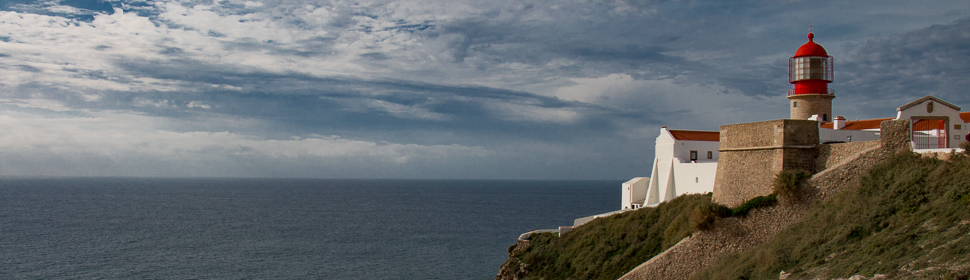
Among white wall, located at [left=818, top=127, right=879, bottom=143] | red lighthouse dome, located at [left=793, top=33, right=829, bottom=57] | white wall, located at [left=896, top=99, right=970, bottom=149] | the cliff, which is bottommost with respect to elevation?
the cliff

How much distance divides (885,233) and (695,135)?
18.9 meters

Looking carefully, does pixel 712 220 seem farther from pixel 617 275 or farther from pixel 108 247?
pixel 108 247

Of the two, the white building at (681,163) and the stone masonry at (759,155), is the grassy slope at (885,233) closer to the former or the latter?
the stone masonry at (759,155)

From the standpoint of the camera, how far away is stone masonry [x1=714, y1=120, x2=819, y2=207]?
17.8 metres

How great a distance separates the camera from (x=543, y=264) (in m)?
28.8

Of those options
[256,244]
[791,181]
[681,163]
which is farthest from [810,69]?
[256,244]

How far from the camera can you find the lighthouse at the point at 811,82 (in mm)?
28469

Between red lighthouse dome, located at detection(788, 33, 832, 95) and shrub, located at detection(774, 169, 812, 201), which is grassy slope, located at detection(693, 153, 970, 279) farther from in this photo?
red lighthouse dome, located at detection(788, 33, 832, 95)

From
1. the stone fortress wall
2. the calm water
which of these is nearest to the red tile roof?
the stone fortress wall

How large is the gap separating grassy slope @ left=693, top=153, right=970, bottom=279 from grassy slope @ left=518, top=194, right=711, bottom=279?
3.81 metres

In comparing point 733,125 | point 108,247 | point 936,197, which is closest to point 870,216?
point 936,197

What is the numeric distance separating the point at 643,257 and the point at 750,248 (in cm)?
533

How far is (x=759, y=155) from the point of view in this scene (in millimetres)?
18781

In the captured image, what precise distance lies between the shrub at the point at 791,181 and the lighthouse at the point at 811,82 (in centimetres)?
1370
